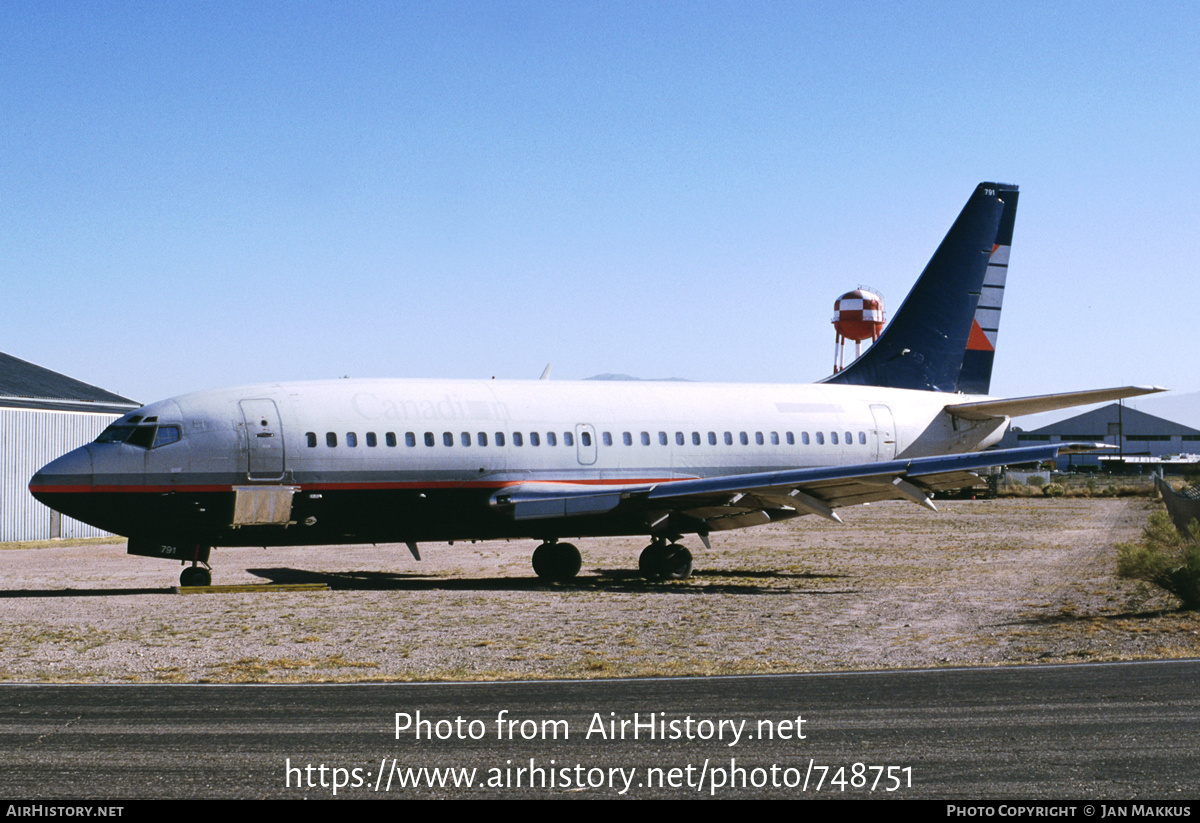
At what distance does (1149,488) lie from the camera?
251 feet

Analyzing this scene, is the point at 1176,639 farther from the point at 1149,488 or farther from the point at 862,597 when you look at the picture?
the point at 1149,488

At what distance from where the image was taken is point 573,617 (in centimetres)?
1864

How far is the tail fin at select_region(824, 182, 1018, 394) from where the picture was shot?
1264 inches

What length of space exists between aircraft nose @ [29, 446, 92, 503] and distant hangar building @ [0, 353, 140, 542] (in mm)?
16443

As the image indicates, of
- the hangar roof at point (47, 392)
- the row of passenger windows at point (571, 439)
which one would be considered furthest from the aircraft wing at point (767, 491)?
the hangar roof at point (47, 392)

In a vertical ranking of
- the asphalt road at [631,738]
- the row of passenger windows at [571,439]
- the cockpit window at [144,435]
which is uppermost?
the cockpit window at [144,435]

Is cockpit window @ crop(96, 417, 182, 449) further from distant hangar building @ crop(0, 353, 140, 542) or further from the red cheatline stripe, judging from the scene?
distant hangar building @ crop(0, 353, 140, 542)

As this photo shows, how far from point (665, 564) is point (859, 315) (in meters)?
54.2

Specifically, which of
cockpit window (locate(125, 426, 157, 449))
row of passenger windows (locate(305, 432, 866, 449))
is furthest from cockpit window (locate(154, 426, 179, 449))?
row of passenger windows (locate(305, 432, 866, 449))

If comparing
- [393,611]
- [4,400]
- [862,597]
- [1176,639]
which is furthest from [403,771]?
[4,400]

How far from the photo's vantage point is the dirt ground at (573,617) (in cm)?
1415

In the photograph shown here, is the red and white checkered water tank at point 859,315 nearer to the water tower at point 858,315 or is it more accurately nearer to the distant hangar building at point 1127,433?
the water tower at point 858,315

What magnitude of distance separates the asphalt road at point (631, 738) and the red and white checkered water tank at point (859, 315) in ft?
215

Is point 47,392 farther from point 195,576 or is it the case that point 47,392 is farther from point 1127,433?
point 1127,433
